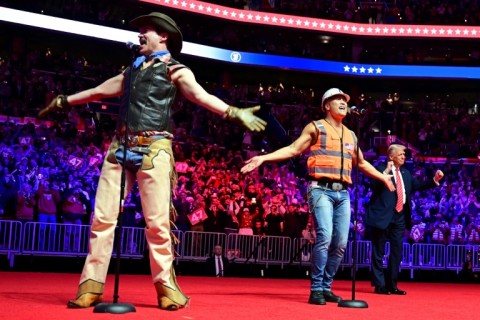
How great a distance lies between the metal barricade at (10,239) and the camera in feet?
42.9

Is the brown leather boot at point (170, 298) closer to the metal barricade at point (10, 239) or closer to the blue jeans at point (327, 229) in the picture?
the blue jeans at point (327, 229)

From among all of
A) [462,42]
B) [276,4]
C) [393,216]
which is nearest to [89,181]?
[393,216]

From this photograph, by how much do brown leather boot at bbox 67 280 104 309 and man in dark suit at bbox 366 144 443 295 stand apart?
16.2 ft

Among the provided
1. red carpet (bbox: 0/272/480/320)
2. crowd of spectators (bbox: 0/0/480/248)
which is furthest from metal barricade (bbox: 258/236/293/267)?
red carpet (bbox: 0/272/480/320)

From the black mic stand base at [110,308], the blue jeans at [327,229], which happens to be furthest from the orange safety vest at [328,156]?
the black mic stand base at [110,308]

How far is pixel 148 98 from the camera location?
646 cm

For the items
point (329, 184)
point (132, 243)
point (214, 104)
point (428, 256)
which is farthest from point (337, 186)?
point (428, 256)

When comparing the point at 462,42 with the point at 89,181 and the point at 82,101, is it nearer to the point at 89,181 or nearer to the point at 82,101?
the point at 89,181

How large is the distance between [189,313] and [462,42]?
106 ft

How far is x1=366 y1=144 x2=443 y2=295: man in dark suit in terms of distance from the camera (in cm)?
1032

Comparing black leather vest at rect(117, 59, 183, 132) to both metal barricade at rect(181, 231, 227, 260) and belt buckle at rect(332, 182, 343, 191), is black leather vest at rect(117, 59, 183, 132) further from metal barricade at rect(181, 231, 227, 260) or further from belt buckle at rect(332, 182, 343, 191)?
metal barricade at rect(181, 231, 227, 260)

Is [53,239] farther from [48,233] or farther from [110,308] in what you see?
[110,308]

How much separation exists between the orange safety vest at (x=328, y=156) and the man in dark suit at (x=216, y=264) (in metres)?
6.78

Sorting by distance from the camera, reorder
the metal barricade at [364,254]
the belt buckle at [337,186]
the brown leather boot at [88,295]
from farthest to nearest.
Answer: the metal barricade at [364,254] → the belt buckle at [337,186] → the brown leather boot at [88,295]
